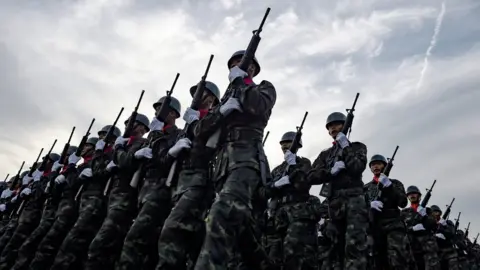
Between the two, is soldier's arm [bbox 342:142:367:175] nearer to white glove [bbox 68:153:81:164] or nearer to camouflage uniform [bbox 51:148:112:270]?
camouflage uniform [bbox 51:148:112:270]

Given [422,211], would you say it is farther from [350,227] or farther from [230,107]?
[230,107]

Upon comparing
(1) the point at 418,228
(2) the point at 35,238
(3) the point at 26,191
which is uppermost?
(1) the point at 418,228

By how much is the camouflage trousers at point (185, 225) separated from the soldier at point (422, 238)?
27.9ft

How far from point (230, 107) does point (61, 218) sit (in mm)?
5039

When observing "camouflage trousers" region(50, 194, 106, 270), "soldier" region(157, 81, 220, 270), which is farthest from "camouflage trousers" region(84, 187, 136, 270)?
"soldier" region(157, 81, 220, 270)

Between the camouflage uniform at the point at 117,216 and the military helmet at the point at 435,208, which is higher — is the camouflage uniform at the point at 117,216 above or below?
below

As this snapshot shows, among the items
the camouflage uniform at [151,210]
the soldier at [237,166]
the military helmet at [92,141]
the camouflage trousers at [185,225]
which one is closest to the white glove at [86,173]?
the camouflage uniform at [151,210]

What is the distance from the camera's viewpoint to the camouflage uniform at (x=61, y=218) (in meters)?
7.34

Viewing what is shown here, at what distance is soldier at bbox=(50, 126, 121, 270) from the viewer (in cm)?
668

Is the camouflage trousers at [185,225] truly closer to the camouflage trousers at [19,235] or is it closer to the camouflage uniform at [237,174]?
the camouflage uniform at [237,174]

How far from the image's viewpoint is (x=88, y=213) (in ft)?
23.3

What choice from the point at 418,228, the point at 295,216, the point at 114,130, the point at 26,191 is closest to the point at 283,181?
the point at 295,216

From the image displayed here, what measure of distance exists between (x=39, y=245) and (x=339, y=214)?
5267mm

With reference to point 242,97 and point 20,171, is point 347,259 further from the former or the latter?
point 20,171
